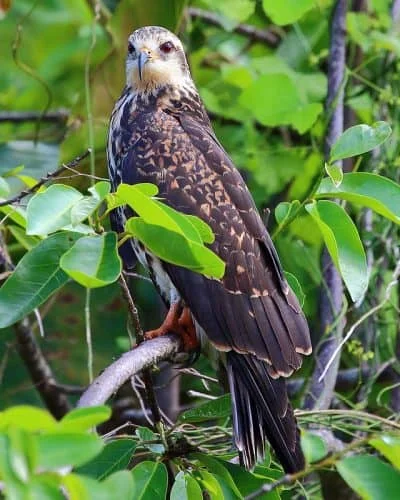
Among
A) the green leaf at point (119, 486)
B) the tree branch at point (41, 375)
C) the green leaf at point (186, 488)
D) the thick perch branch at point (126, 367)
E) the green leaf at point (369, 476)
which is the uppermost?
the green leaf at point (119, 486)

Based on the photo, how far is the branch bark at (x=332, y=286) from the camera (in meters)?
3.37

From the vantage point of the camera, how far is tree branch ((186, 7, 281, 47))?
187 inches

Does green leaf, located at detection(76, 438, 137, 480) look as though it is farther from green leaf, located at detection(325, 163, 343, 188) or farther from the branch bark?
the branch bark

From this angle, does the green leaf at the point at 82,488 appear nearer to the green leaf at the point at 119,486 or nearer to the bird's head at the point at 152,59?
the green leaf at the point at 119,486

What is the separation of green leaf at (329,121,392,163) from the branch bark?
1064 millimetres

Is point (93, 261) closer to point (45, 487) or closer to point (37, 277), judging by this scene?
point (37, 277)

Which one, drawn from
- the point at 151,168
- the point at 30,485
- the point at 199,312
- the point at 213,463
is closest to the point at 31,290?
the point at 213,463

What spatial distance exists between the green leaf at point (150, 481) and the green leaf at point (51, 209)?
0.49 m

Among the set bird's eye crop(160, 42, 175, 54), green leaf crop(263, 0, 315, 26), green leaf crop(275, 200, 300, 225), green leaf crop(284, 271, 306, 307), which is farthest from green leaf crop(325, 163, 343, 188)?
bird's eye crop(160, 42, 175, 54)

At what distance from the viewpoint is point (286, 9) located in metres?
3.78

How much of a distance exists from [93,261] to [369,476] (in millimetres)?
541

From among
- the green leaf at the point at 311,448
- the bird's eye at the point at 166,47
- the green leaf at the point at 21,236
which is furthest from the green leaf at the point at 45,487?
the bird's eye at the point at 166,47

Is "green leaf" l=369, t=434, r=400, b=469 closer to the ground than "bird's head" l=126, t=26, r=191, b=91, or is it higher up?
closer to the ground

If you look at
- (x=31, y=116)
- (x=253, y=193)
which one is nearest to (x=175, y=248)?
(x=253, y=193)
